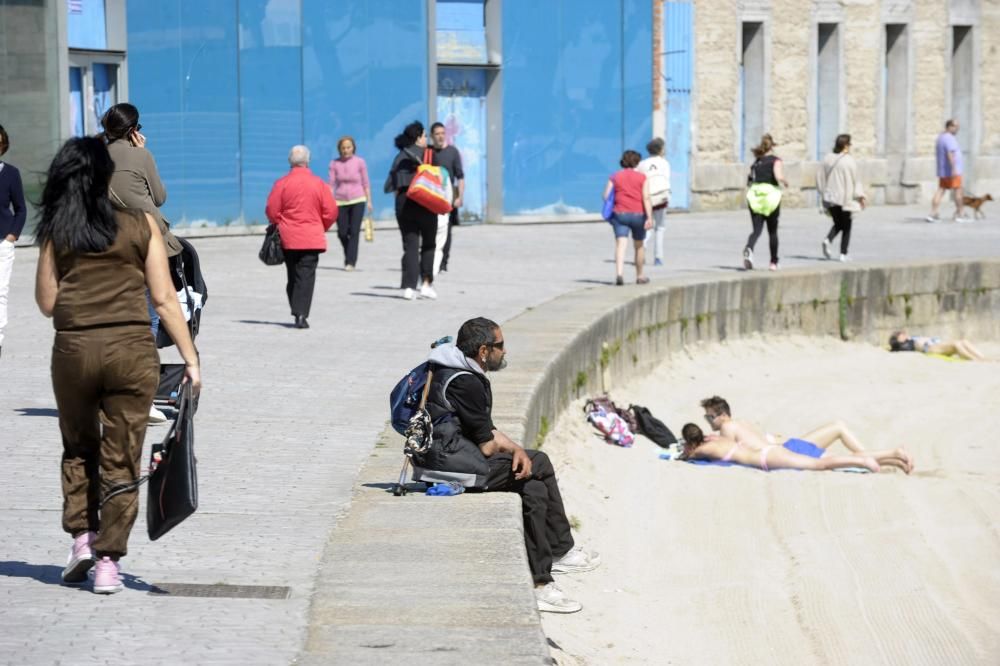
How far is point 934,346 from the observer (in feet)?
74.1

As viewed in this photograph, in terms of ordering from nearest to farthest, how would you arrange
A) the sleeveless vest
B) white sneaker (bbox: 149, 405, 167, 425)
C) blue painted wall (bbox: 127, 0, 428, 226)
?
1. the sleeveless vest
2. white sneaker (bbox: 149, 405, 167, 425)
3. blue painted wall (bbox: 127, 0, 428, 226)

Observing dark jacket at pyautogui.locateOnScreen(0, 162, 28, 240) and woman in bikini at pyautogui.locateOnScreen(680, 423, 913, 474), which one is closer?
dark jacket at pyautogui.locateOnScreen(0, 162, 28, 240)

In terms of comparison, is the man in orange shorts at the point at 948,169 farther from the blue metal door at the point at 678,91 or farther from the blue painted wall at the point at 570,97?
the blue painted wall at the point at 570,97

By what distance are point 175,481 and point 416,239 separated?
36.4 ft

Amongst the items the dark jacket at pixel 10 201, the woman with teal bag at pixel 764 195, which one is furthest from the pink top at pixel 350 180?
the dark jacket at pixel 10 201

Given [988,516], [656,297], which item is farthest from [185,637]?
[656,297]

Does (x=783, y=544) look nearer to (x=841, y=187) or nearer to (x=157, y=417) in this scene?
(x=157, y=417)

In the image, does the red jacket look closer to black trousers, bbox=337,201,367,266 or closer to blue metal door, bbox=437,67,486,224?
black trousers, bbox=337,201,367,266

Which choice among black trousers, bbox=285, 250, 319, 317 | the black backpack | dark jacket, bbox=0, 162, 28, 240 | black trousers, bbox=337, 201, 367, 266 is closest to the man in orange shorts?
black trousers, bbox=337, 201, 367, 266

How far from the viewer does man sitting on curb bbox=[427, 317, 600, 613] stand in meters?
8.24

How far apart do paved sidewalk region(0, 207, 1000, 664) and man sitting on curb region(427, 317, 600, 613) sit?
2.08 feet

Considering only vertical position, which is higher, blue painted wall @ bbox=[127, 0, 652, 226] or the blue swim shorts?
blue painted wall @ bbox=[127, 0, 652, 226]

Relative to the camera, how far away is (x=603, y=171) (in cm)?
2966

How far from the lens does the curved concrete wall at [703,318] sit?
12.5 meters
